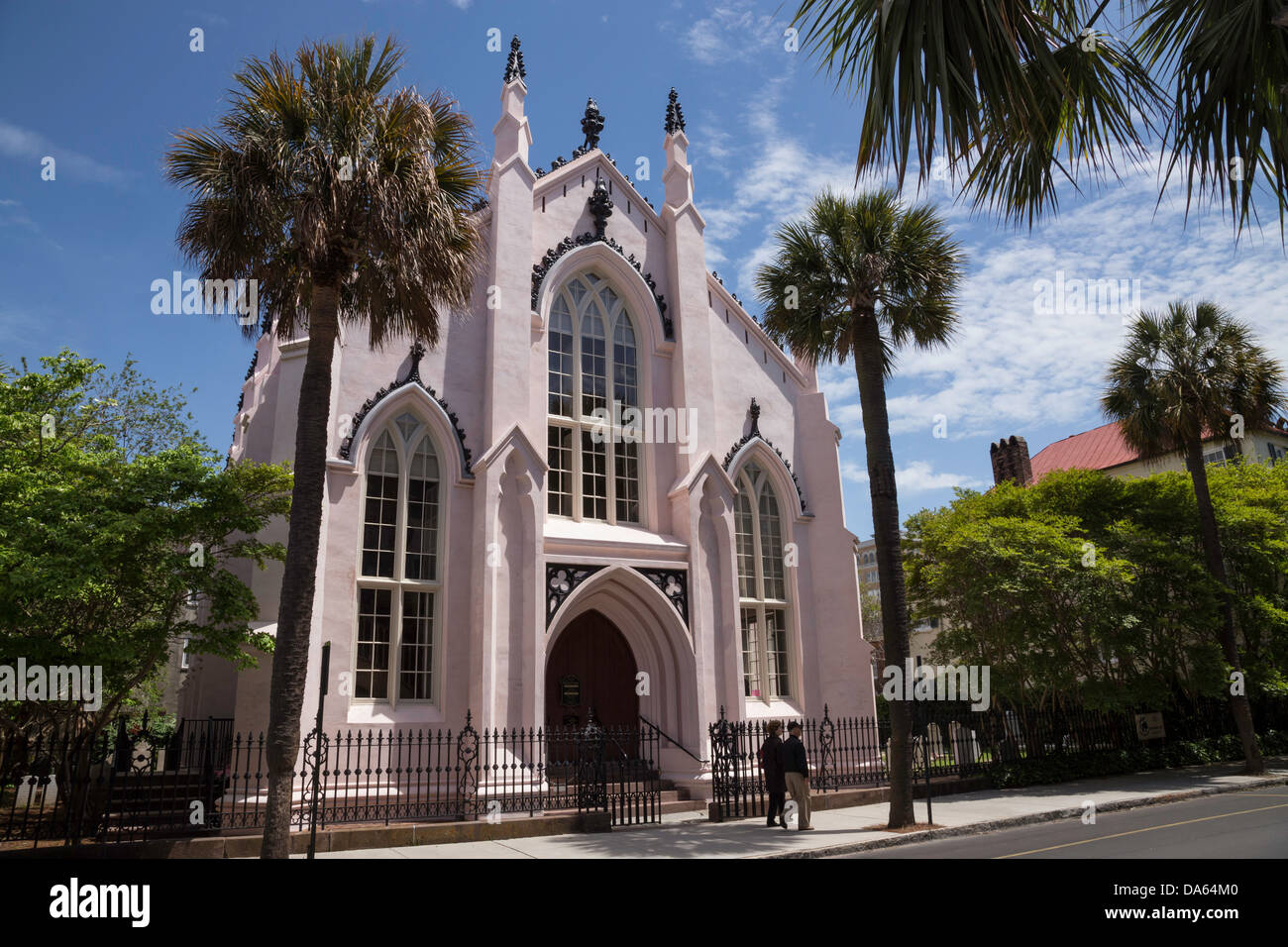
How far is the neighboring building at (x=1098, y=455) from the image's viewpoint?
1619 inches

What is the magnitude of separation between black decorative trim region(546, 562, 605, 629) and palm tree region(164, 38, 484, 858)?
639 cm

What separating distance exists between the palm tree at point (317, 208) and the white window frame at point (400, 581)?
4.57 m

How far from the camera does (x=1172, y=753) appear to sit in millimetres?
22016

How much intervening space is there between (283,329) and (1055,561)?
1659cm

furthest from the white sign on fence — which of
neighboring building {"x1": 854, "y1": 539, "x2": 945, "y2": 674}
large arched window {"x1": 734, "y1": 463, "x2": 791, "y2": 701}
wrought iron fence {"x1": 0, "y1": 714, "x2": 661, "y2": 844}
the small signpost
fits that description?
wrought iron fence {"x1": 0, "y1": 714, "x2": 661, "y2": 844}

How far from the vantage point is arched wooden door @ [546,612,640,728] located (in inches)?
712

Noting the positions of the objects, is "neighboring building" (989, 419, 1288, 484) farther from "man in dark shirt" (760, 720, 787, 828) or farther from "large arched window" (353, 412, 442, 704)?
"large arched window" (353, 412, 442, 704)

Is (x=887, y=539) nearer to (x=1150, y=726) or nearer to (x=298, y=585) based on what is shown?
(x=298, y=585)

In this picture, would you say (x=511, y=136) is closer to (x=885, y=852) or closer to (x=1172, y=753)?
(x=885, y=852)

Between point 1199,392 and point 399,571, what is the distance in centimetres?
1985

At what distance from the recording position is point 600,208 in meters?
20.0

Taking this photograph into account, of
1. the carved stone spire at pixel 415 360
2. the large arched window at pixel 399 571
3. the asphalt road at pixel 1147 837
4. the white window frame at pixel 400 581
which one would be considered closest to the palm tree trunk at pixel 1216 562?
the asphalt road at pixel 1147 837

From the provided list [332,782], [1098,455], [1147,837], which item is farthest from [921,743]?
[1098,455]

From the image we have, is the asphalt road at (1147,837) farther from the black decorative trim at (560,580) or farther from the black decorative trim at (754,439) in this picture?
the black decorative trim at (754,439)
